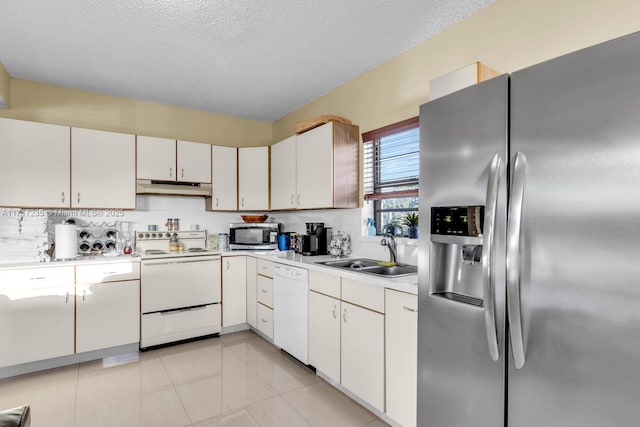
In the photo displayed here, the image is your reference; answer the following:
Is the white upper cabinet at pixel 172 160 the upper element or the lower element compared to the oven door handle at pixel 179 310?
upper

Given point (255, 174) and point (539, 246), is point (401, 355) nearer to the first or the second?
point (539, 246)

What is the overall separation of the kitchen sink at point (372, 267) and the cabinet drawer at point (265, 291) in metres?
0.85

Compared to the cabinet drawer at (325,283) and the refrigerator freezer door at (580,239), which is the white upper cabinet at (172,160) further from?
the refrigerator freezer door at (580,239)

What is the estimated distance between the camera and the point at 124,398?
2.53 m

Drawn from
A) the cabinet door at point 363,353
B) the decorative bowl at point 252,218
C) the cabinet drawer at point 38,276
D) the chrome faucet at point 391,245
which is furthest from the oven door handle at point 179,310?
the chrome faucet at point 391,245

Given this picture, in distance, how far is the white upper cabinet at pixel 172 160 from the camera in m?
3.70

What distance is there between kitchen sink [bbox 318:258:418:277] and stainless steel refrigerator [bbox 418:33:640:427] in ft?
3.20

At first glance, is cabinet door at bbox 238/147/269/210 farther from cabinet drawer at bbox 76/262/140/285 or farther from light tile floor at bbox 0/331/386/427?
light tile floor at bbox 0/331/386/427

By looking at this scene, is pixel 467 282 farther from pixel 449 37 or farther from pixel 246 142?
pixel 246 142

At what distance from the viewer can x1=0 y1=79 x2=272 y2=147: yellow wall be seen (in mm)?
3373

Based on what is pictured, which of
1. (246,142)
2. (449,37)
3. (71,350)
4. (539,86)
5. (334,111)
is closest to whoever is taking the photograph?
(539,86)

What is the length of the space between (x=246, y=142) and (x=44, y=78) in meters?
2.22

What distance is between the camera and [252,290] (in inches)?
152

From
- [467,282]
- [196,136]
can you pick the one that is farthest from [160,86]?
[467,282]
